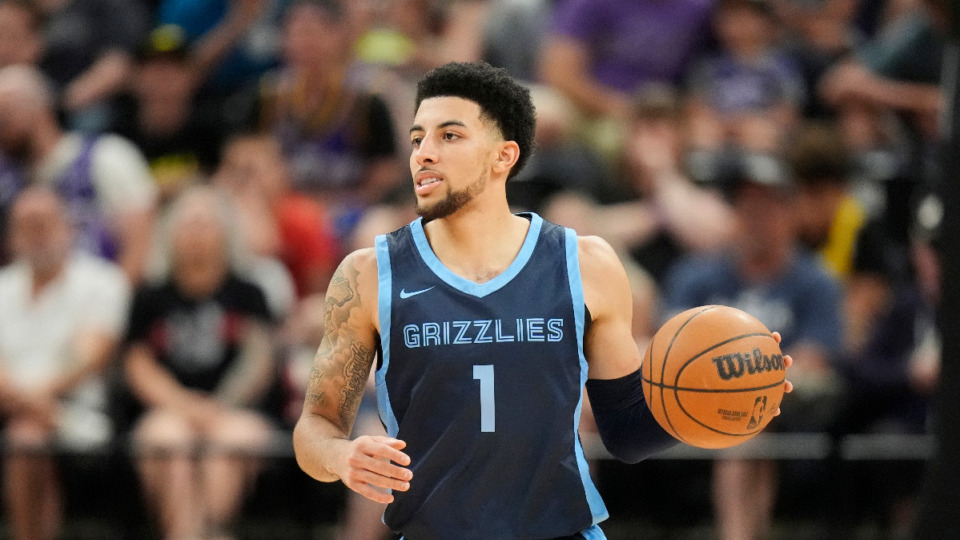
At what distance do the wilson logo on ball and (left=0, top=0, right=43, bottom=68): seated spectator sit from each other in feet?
20.9

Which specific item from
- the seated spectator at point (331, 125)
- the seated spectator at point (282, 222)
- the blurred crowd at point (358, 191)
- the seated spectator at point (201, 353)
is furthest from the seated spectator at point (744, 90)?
the seated spectator at point (201, 353)

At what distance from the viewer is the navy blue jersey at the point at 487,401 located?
362 cm

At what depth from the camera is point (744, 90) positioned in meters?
7.77

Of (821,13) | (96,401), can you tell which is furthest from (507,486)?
(821,13)

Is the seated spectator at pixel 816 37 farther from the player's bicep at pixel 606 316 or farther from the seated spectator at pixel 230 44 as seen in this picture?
the player's bicep at pixel 606 316

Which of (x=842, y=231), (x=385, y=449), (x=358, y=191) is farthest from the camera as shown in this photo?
(x=358, y=191)

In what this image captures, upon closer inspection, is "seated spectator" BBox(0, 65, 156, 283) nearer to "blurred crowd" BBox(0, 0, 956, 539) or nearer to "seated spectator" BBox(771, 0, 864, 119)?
Answer: "blurred crowd" BBox(0, 0, 956, 539)

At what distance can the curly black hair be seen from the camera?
152 inches

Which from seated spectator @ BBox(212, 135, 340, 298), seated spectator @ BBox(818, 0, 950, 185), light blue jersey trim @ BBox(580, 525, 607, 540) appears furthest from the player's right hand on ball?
seated spectator @ BBox(818, 0, 950, 185)

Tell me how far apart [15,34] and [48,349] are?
2547 millimetres

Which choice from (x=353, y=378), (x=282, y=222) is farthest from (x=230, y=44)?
(x=353, y=378)

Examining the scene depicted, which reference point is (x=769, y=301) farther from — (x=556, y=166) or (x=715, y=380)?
(x=715, y=380)

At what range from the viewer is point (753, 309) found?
6711 mm

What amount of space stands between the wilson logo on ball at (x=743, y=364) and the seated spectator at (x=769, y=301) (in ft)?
9.29
